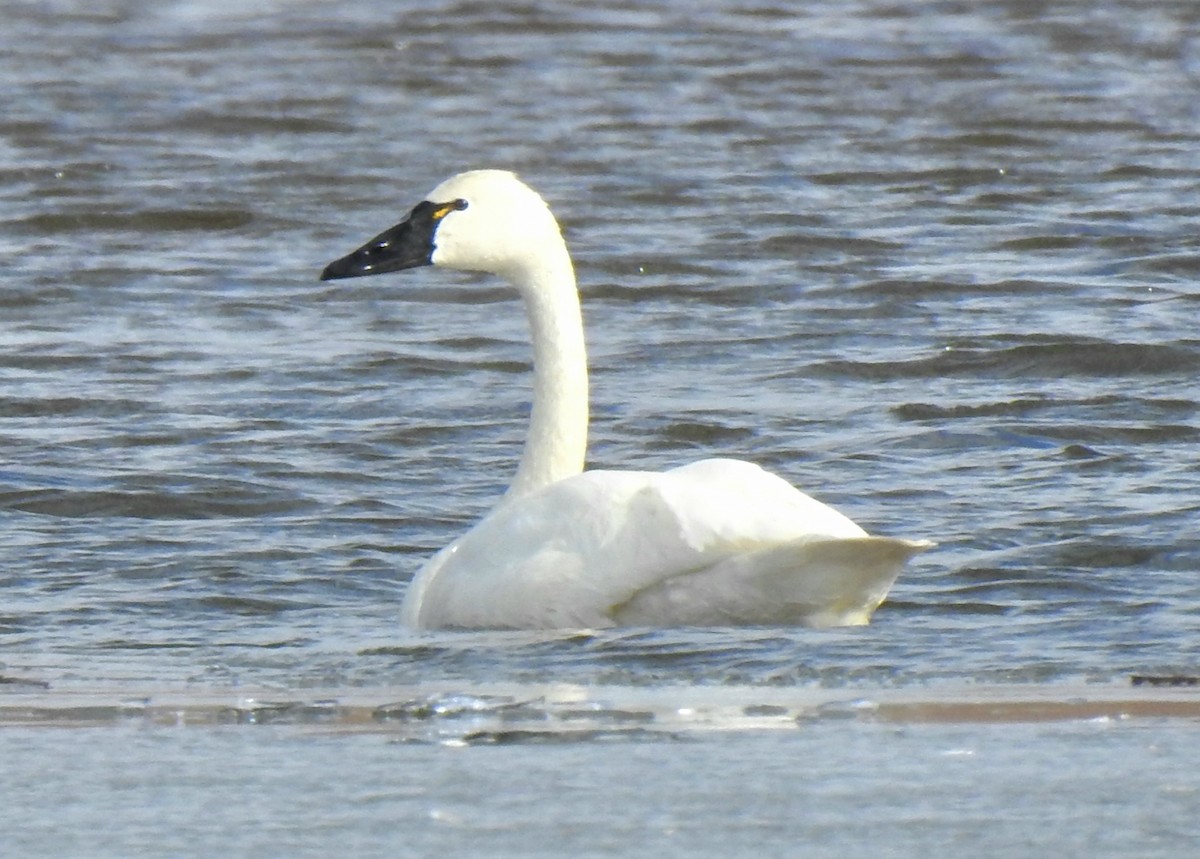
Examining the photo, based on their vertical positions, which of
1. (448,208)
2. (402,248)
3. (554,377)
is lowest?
(554,377)

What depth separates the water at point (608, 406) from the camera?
4602 millimetres

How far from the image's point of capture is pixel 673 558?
6297 mm

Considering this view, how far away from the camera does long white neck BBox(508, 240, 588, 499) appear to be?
24.4 ft

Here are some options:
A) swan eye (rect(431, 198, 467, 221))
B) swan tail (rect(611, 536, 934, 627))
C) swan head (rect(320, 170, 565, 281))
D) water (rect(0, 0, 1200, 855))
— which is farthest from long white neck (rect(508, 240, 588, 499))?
swan tail (rect(611, 536, 934, 627))

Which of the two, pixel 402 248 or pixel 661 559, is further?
pixel 402 248

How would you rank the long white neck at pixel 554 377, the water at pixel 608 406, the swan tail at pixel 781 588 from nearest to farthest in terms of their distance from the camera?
the water at pixel 608 406 < the swan tail at pixel 781 588 < the long white neck at pixel 554 377

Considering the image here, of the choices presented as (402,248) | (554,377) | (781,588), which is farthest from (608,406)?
(781,588)

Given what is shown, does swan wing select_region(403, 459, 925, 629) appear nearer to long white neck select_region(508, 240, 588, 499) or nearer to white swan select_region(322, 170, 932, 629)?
white swan select_region(322, 170, 932, 629)

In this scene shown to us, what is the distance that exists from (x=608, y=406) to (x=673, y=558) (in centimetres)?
421

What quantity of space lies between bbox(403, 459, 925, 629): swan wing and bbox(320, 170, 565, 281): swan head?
1.04m

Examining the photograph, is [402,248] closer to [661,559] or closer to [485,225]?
[485,225]

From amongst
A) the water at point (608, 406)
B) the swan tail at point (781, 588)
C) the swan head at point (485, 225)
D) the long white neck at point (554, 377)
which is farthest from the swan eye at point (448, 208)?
the swan tail at point (781, 588)

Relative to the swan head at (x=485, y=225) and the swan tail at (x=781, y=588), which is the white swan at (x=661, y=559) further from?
the swan head at (x=485, y=225)

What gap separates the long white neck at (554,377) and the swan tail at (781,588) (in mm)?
978
